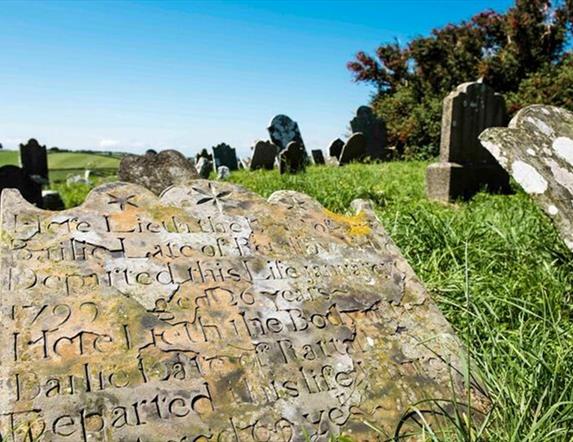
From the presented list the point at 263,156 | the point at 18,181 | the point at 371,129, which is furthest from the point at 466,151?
the point at 371,129

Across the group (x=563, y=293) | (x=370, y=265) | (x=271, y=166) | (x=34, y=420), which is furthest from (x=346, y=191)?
(x=271, y=166)

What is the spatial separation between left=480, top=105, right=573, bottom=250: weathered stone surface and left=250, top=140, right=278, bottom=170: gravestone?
472 inches

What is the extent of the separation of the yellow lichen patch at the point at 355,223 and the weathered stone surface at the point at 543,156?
784mm

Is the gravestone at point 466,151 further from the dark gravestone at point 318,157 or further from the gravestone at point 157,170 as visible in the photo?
the dark gravestone at point 318,157

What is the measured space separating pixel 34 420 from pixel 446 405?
47.9 inches

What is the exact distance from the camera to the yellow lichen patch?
7.76 ft

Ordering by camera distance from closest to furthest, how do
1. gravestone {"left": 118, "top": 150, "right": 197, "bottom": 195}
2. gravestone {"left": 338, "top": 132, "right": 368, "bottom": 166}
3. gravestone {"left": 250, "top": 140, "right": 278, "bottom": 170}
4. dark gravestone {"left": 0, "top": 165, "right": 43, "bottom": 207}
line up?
gravestone {"left": 118, "top": 150, "right": 197, "bottom": 195}
dark gravestone {"left": 0, "top": 165, "right": 43, "bottom": 207}
gravestone {"left": 250, "top": 140, "right": 278, "bottom": 170}
gravestone {"left": 338, "top": 132, "right": 368, "bottom": 166}

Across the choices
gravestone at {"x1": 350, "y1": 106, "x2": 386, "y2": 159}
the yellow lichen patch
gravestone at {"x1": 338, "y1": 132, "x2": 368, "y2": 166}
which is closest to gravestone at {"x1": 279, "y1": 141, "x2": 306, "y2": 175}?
gravestone at {"x1": 338, "y1": 132, "x2": 368, "y2": 166}

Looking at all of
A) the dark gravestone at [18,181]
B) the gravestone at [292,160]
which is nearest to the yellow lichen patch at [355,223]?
the dark gravestone at [18,181]

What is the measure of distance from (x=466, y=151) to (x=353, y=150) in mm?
7698

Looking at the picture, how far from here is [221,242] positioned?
2080 mm

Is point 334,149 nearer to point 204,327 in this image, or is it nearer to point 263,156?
point 263,156

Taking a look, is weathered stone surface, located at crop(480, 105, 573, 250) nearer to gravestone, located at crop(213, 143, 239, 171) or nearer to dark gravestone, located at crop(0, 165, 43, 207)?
dark gravestone, located at crop(0, 165, 43, 207)

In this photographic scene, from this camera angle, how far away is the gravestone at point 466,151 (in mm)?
7316
